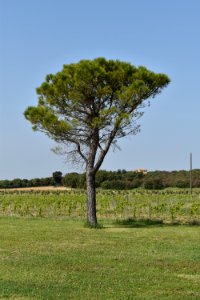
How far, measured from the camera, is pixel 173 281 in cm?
873

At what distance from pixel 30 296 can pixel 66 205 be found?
78.0 ft

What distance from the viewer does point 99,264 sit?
34.5ft

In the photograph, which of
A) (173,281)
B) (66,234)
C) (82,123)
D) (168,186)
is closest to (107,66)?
(82,123)

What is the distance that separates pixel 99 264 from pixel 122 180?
6089 cm

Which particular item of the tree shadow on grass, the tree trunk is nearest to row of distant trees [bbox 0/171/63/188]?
the tree shadow on grass

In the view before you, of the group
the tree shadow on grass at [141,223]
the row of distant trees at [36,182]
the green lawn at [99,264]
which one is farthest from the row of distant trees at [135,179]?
the green lawn at [99,264]

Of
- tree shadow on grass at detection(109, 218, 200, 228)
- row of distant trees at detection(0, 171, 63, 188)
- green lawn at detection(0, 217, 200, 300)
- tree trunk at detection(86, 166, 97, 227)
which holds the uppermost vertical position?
row of distant trees at detection(0, 171, 63, 188)

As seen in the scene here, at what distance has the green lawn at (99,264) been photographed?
788cm

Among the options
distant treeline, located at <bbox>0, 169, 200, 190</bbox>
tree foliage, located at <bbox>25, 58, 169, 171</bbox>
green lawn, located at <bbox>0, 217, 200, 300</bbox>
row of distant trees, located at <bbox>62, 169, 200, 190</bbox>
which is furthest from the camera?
distant treeline, located at <bbox>0, 169, 200, 190</bbox>

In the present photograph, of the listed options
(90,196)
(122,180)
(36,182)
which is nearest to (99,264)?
(90,196)

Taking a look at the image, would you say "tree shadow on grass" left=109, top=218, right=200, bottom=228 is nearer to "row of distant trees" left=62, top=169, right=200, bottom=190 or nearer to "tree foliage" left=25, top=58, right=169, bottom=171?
"tree foliage" left=25, top=58, right=169, bottom=171

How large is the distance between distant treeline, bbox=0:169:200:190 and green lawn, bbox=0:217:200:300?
163 ft

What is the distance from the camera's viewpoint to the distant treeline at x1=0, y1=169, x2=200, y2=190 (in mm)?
68188

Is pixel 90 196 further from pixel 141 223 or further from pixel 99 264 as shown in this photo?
pixel 99 264
